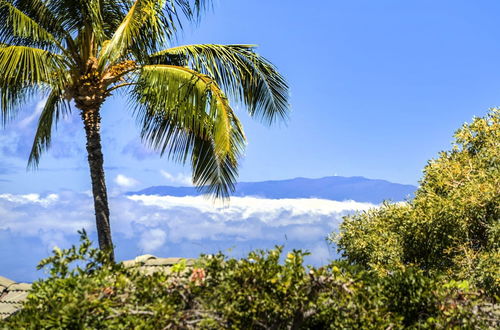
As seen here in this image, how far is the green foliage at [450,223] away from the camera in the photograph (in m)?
13.1

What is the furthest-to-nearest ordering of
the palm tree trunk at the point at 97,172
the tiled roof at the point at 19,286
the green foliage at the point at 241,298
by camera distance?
the palm tree trunk at the point at 97,172
the tiled roof at the point at 19,286
the green foliage at the point at 241,298

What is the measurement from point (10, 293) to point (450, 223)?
10.0 metres

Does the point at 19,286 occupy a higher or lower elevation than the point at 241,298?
lower

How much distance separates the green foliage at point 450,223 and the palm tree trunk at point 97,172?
264 inches

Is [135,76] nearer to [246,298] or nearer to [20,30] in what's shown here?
[20,30]

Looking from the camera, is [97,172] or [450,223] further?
[97,172]

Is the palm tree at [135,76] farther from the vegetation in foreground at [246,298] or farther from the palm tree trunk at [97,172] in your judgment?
the vegetation in foreground at [246,298]

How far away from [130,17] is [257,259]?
10171 mm

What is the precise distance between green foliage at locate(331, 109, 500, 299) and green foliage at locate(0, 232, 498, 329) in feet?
21.1

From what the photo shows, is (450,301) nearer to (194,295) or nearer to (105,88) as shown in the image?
(194,295)

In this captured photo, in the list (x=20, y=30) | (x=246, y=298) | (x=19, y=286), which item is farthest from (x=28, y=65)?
A: (x=246, y=298)

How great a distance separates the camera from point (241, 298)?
530 centimetres

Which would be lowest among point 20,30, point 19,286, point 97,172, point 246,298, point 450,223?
point 19,286

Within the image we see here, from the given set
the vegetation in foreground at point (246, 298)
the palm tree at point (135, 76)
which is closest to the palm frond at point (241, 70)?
the palm tree at point (135, 76)
